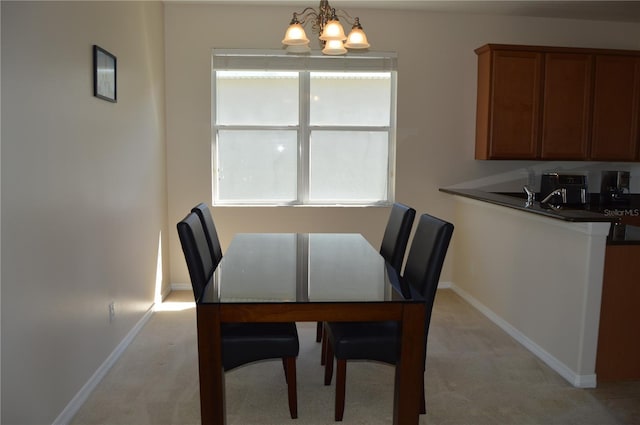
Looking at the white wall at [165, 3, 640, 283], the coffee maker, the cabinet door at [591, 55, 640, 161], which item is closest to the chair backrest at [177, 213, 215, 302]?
the white wall at [165, 3, 640, 283]

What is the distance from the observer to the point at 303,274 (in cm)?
228

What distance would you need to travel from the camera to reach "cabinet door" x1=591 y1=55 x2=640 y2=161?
14.6ft

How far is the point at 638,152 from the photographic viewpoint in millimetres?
4598

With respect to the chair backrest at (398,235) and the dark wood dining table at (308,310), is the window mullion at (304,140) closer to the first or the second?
the chair backrest at (398,235)

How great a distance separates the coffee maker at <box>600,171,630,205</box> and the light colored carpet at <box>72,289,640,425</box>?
2.24 m

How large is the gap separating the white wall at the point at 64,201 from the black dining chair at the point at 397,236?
1361 mm

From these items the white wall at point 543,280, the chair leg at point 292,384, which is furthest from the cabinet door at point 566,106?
the chair leg at point 292,384

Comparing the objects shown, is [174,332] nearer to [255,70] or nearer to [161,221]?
[161,221]

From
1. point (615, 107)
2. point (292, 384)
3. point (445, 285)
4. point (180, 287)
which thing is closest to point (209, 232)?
point (292, 384)

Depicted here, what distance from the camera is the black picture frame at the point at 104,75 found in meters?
2.72

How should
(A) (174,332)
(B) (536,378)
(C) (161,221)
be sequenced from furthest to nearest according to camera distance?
1. (C) (161,221)
2. (A) (174,332)
3. (B) (536,378)

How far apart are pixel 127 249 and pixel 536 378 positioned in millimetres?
2646

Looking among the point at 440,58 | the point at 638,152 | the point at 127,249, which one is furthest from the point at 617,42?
the point at 127,249

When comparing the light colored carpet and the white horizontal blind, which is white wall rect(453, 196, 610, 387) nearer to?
the light colored carpet
